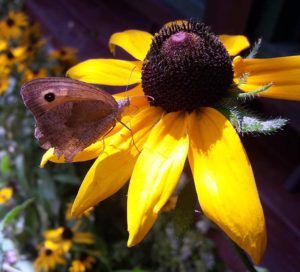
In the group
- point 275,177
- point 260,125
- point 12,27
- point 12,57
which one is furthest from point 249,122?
point 12,27

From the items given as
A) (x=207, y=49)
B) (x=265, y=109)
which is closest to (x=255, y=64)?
(x=207, y=49)

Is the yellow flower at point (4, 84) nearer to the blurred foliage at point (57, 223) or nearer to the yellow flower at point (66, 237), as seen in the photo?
the blurred foliage at point (57, 223)

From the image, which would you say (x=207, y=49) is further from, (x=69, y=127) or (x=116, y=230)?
(x=116, y=230)

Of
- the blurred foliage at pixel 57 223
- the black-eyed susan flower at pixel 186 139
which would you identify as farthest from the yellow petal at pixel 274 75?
the blurred foliage at pixel 57 223

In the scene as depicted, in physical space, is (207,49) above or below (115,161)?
above

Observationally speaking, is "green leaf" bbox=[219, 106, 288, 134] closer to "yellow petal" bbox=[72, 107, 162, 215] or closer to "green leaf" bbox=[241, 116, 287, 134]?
"green leaf" bbox=[241, 116, 287, 134]

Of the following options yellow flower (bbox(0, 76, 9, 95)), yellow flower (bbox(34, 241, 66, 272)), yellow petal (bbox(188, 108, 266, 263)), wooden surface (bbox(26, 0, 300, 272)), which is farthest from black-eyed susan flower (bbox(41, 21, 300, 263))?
yellow flower (bbox(0, 76, 9, 95))
